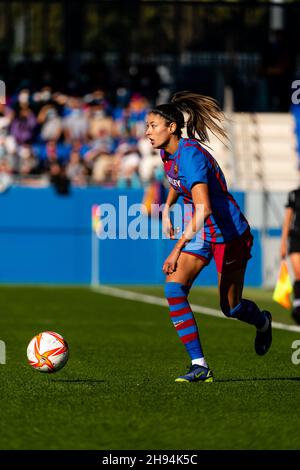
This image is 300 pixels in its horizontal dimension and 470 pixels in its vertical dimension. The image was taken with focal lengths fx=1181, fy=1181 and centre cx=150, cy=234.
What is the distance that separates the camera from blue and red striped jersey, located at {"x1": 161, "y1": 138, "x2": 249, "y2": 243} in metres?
8.65

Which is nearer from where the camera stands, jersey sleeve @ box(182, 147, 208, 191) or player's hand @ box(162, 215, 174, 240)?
jersey sleeve @ box(182, 147, 208, 191)

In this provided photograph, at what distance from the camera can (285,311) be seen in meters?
18.1

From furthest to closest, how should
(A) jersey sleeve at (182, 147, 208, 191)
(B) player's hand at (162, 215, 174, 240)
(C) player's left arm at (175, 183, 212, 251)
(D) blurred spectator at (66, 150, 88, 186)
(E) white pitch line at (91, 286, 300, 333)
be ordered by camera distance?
(D) blurred spectator at (66, 150, 88, 186)
(E) white pitch line at (91, 286, 300, 333)
(B) player's hand at (162, 215, 174, 240)
(A) jersey sleeve at (182, 147, 208, 191)
(C) player's left arm at (175, 183, 212, 251)

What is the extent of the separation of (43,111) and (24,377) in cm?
1995

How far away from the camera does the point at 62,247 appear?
27141 mm

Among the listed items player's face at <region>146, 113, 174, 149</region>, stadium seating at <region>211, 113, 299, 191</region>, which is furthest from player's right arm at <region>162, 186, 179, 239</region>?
stadium seating at <region>211, 113, 299, 191</region>

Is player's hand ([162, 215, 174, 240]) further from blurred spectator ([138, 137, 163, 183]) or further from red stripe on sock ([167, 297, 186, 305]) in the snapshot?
blurred spectator ([138, 137, 163, 183])

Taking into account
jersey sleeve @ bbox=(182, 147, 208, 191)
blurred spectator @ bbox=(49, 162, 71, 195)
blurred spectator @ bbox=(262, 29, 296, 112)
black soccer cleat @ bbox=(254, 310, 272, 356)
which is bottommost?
black soccer cleat @ bbox=(254, 310, 272, 356)

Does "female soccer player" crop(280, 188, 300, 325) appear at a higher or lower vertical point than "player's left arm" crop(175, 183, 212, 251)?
lower

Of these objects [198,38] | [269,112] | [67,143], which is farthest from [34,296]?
[198,38]

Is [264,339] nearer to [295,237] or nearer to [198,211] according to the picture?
[198,211]

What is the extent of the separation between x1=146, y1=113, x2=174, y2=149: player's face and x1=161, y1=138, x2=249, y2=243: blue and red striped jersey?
10cm

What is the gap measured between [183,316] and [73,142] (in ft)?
64.8
